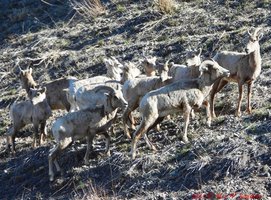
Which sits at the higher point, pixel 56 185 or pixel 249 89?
pixel 249 89

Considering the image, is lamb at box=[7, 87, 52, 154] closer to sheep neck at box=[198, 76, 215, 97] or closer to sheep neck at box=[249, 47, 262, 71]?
sheep neck at box=[198, 76, 215, 97]

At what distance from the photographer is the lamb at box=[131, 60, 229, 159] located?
1273 centimetres

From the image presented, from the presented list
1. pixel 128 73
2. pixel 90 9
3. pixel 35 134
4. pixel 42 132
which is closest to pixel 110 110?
pixel 128 73

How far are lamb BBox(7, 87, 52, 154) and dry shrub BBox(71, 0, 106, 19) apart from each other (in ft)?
24.7

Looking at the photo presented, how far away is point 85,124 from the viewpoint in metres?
13.4

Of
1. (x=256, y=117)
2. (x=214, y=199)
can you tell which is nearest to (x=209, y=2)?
(x=256, y=117)

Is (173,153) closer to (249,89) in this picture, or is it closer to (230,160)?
(230,160)

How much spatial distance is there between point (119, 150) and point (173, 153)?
1370 millimetres

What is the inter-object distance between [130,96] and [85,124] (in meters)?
1.51

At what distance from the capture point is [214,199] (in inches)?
427

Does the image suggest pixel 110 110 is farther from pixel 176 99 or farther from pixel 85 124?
pixel 176 99

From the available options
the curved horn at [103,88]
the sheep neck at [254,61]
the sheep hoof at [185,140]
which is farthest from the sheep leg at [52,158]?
the sheep neck at [254,61]

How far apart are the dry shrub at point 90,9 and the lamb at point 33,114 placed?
24.7ft

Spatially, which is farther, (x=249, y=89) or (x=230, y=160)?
(x=249, y=89)
